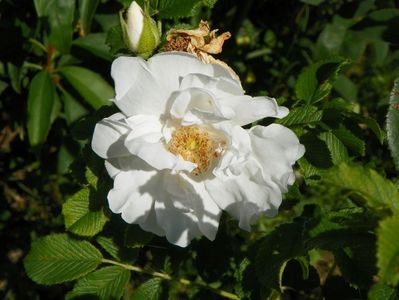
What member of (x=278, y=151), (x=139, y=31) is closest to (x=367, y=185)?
(x=278, y=151)

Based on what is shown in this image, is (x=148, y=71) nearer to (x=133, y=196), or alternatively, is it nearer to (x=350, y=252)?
(x=133, y=196)

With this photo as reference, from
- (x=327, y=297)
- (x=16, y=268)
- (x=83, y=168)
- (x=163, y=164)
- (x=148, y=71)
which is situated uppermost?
(x=148, y=71)

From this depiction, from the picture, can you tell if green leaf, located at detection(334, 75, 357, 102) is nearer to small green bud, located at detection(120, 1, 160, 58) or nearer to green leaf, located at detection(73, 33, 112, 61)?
green leaf, located at detection(73, 33, 112, 61)

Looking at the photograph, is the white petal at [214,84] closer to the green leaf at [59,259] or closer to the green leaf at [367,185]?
the green leaf at [367,185]

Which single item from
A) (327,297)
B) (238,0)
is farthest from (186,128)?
(238,0)

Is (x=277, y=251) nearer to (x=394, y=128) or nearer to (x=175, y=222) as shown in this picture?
(x=175, y=222)

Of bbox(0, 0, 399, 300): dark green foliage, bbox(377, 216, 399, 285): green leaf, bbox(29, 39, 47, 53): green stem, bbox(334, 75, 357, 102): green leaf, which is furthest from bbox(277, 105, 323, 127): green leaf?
bbox(334, 75, 357, 102): green leaf
